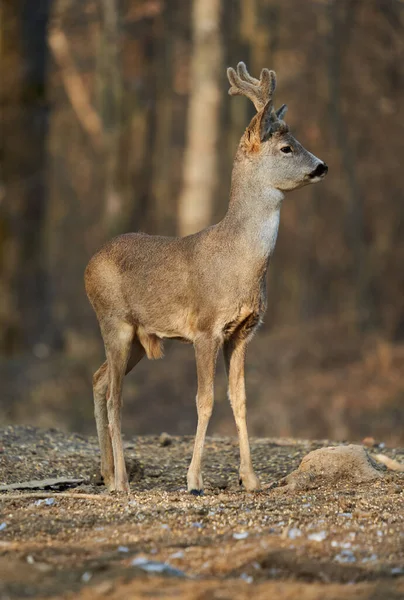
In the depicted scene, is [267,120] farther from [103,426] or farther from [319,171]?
[103,426]

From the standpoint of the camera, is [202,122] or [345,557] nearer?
[345,557]

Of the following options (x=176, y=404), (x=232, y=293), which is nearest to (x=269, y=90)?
(x=232, y=293)

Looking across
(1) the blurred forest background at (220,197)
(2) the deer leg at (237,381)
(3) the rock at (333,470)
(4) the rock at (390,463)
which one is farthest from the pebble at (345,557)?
(1) the blurred forest background at (220,197)

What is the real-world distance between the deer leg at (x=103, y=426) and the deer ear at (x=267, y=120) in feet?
7.64

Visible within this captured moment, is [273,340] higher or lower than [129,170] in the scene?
lower

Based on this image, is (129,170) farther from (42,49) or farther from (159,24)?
(159,24)

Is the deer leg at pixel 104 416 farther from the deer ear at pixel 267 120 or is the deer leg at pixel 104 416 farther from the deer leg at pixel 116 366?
the deer ear at pixel 267 120

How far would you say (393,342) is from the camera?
21.8 m

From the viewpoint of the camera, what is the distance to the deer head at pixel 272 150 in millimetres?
9102

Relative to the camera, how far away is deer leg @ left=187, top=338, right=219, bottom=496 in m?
8.67

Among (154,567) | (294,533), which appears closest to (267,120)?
(294,533)

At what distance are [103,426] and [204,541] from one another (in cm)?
321

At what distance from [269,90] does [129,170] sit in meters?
12.2

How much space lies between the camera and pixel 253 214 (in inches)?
358
